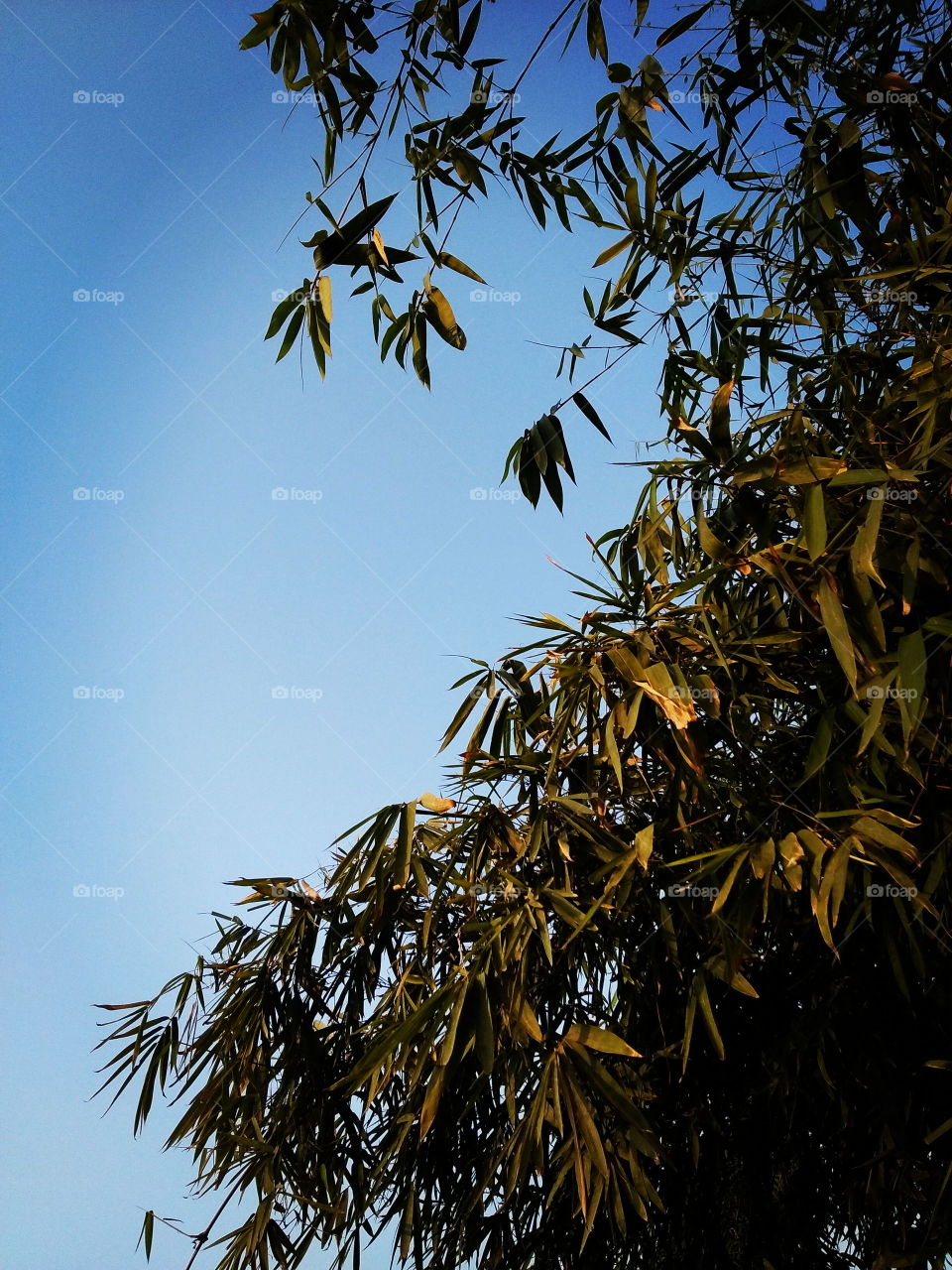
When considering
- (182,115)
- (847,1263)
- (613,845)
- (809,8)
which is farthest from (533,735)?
(182,115)

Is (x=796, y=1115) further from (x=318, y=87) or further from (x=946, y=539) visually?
(x=318, y=87)

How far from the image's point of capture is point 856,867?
6.38 feet

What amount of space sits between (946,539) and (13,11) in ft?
A: 14.3
